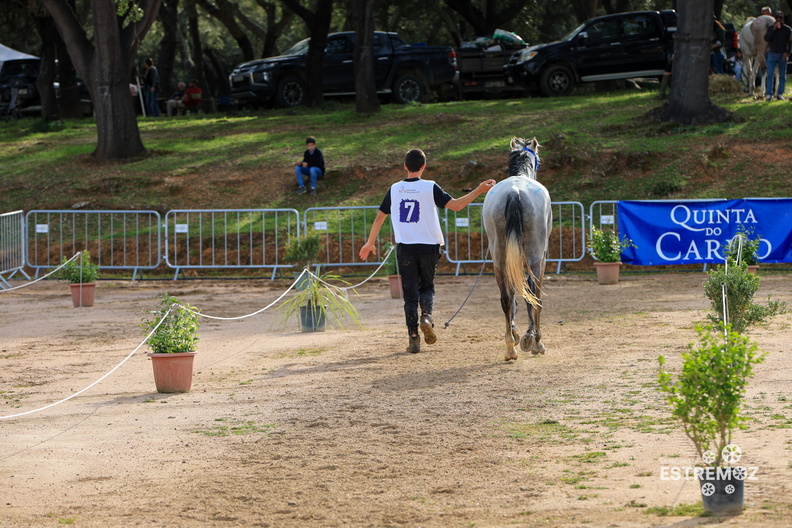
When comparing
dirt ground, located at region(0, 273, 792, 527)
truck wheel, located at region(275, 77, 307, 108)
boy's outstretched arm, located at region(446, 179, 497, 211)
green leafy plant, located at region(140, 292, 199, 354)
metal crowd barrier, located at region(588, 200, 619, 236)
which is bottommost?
dirt ground, located at region(0, 273, 792, 527)

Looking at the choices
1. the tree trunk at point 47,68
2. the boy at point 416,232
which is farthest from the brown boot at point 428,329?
the tree trunk at point 47,68

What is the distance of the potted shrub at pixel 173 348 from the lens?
30.6 feet

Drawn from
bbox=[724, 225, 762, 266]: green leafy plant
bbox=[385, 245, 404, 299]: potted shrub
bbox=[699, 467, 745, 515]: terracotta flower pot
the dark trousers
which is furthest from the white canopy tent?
bbox=[699, 467, 745, 515]: terracotta flower pot

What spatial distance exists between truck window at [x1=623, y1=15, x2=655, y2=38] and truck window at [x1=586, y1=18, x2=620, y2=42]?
0.97ft

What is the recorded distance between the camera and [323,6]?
3167cm

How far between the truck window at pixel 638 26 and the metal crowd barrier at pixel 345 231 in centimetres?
1234

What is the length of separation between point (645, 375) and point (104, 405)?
489 centimetres

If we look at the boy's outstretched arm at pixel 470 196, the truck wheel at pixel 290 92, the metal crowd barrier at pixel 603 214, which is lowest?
the metal crowd barrier at pixel 603 214

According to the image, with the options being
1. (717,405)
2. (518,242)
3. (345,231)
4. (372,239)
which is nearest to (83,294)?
(345,231)

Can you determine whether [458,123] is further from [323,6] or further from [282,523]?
[282,523]

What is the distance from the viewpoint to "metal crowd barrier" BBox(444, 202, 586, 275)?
783 inches

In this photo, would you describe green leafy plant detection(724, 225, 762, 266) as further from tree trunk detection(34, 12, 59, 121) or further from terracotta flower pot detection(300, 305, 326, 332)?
tree trunk detection(34, 12, 59, 121)

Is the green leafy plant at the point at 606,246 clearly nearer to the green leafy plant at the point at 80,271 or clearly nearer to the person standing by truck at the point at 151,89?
the green leafy plant at the point at 80,271

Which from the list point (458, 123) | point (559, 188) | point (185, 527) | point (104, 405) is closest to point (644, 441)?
point (185, 527)
